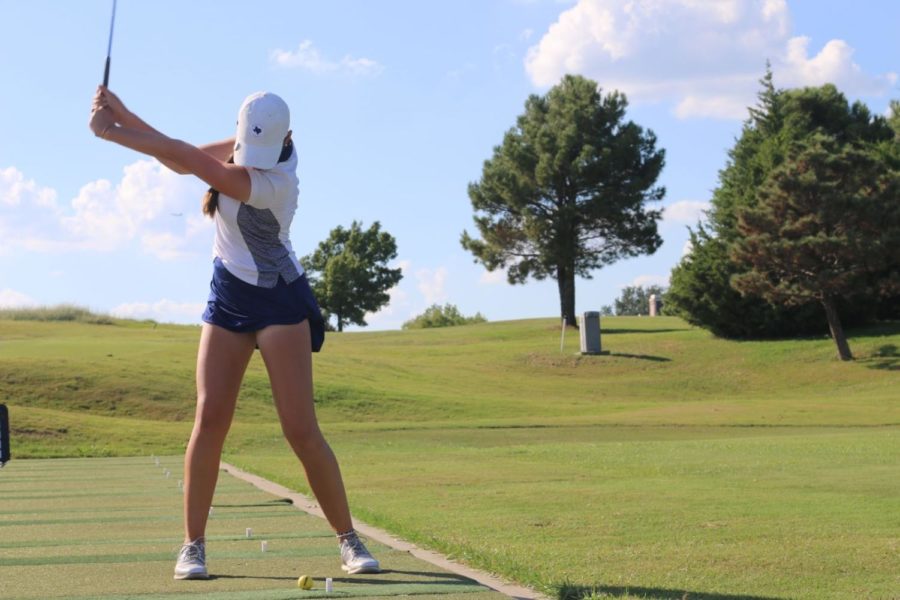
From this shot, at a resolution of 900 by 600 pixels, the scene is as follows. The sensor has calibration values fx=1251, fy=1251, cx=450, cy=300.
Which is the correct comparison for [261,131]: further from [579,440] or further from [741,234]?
[741,234]

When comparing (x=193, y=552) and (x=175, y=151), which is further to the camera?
(x=193, y=552)

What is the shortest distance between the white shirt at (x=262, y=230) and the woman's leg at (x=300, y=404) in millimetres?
265

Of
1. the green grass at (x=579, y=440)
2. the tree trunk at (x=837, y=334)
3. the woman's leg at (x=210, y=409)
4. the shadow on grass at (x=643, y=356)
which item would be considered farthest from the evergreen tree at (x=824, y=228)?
the woman's leg at (x=210, y=409)

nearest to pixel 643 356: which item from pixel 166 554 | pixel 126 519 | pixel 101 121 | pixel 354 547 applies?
pixel 126 519

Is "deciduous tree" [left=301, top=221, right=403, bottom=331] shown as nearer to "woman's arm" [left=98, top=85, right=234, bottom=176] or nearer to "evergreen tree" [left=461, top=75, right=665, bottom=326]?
"evergreen tree" [left=461, top=75, right=665, bottom=326]

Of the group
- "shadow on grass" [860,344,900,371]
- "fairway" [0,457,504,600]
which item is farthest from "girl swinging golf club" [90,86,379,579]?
"shadow on grass" [860,344,900,371]

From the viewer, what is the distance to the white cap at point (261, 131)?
226 inches

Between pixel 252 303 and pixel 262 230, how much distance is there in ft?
1.12

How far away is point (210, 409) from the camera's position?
19.4ft

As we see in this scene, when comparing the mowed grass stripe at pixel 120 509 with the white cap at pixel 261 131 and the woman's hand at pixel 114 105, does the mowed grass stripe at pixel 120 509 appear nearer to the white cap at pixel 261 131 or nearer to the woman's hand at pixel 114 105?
the white cap at pixel 261 131

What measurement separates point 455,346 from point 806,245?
71.4ft

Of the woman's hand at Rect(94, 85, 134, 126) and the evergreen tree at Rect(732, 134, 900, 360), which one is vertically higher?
the evergreen tree at Rect(732, 134, 900, 360)

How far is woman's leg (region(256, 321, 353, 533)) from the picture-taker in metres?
5.84

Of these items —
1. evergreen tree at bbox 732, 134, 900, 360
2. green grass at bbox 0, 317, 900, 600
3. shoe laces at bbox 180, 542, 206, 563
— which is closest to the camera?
shoe laces at bbox 180, 542, 206, 563
